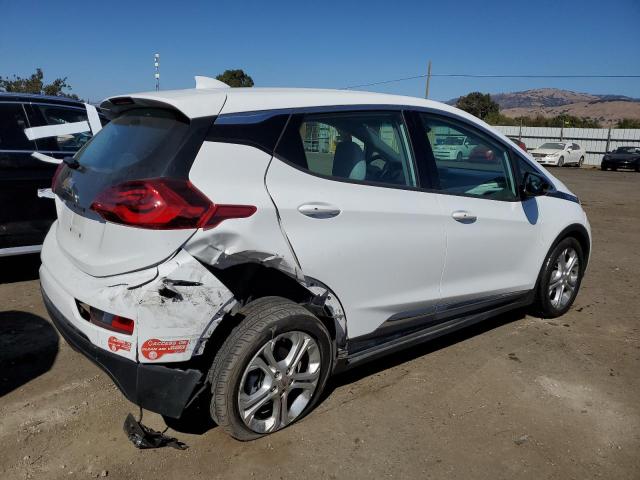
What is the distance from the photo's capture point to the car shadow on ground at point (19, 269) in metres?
4.96

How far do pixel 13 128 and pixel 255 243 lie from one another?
3.30 m

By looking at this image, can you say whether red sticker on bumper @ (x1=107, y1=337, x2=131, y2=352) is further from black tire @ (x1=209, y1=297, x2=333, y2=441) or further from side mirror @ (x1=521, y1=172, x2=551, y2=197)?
side mirror @ (x1=521, y1=172, x2=551, y2=197)

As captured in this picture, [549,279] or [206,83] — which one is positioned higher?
[206,83]

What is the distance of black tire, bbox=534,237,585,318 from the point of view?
13.5 feet

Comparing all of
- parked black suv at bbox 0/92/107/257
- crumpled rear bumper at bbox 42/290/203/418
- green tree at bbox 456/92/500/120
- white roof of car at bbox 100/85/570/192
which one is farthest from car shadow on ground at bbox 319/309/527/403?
green tree at bbox 456/92/500/120

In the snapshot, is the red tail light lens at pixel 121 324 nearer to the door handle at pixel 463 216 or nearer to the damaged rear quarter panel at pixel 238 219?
the damaged rear quarter panel at pixel 238 219

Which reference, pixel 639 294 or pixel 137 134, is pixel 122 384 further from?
pixel 639 294

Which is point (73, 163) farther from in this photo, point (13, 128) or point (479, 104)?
point (479, 104)

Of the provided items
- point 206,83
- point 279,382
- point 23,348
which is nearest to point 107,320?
point 279,382

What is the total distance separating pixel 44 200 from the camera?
14.9 ft

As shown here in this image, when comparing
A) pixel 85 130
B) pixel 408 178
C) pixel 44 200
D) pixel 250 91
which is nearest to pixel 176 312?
pixel 250 91

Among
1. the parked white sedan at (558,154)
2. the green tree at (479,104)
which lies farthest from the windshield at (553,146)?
the green tree at (479,104)

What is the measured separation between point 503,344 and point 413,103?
197cm

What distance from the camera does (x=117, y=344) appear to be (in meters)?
2.22
